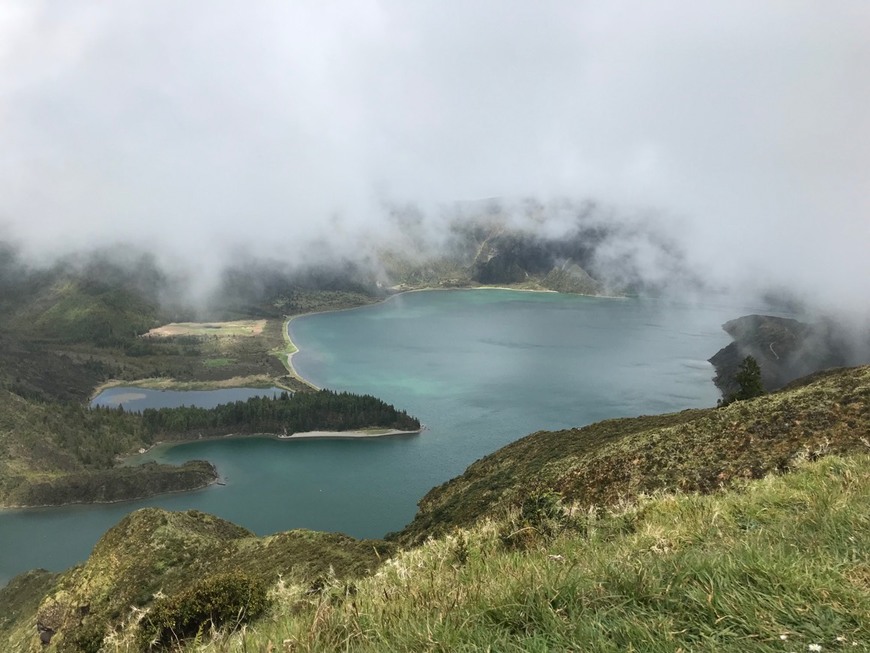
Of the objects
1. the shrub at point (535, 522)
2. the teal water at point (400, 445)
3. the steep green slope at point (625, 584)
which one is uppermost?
the steep green slope at point (625, 584)

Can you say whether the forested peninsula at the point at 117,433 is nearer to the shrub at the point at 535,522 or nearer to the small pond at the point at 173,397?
the small pond at the point at 173,397

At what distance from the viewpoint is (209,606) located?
9680 mm

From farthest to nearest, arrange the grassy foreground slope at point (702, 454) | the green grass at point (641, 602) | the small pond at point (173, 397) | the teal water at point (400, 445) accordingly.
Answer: the small pond at point (173, 397), the teal water at point (400, 445), the grassy foreground slope at point (702, 454), the green grass at point (641, 602)

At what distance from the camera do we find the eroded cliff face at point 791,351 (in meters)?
153

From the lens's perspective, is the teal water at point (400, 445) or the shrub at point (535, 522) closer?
the shrub at point (535, 522)

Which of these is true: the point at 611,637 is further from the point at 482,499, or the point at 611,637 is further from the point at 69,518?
the point at 69,518

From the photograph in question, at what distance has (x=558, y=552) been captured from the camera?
617cm

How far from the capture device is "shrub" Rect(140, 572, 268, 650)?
8844mm

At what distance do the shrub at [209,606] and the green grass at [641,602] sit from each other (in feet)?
14.5

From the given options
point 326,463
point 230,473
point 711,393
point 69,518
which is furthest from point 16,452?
point 711,393

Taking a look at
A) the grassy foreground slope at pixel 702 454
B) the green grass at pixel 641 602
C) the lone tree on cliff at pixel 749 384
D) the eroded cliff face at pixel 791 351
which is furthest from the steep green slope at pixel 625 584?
the eroded cliff face at pixel 791 351

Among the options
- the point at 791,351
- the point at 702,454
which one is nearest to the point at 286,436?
the point at 702,454

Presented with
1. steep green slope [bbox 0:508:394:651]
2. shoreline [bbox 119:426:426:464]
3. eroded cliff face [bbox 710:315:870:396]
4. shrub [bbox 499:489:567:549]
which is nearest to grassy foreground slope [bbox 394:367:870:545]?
steep green slope [bbox 0:508:394:651]

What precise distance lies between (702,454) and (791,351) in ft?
588
